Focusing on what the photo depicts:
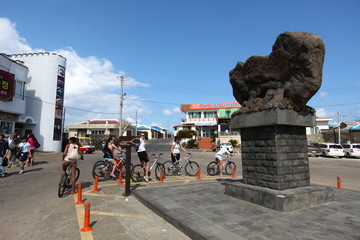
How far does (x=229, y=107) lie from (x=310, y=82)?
155 feet

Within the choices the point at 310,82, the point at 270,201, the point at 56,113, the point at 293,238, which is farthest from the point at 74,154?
the point at 56,113

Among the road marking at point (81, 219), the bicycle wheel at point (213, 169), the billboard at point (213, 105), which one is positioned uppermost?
the billboard at point (213, 105)

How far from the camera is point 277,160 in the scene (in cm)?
519

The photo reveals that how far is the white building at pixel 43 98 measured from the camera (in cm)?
2705

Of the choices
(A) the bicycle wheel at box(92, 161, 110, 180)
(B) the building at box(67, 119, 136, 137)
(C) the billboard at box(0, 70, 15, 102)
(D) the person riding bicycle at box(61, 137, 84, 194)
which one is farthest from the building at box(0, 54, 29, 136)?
(B) the building at box(67, 119, 136, 137)

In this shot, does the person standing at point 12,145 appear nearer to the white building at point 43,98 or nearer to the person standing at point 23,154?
the person standing at point 23,154

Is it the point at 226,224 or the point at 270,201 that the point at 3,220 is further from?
the point at 270,201

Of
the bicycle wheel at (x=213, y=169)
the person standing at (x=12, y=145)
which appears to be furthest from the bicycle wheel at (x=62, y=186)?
the person standing at (x=12, y=145)

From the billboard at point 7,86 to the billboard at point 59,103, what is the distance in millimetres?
6146

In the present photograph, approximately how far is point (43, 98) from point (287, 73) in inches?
1150

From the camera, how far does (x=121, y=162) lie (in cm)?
963

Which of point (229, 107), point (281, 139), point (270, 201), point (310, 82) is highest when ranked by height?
point (229, 107)

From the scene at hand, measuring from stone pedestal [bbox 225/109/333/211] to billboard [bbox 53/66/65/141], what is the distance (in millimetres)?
27918

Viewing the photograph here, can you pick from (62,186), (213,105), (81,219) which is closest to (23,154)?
(62,186)
